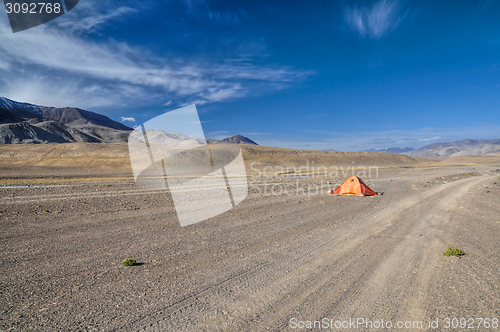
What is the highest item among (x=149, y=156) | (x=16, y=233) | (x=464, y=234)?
(x=149, y=156)

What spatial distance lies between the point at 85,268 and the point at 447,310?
24.7 ft

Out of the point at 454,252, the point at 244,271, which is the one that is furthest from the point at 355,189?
the point at 244,271

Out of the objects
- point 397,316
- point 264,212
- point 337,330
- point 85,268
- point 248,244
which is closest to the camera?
point 337,330

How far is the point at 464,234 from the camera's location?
853cm

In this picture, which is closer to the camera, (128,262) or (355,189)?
(128,262)

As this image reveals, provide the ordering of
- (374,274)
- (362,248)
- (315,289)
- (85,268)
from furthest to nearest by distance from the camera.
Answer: (362,248)
(85,268)
(374,274)
(315,289)

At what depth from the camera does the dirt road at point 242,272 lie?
4.12 m

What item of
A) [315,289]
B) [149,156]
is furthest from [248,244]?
[149,156]

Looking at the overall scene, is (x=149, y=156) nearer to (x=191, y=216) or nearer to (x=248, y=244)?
(x=191, y=216)

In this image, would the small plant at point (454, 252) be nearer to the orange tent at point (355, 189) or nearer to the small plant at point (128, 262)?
the small plant at point (128, 262)

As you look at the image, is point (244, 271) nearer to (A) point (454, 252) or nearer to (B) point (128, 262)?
(B) point (128, 262)

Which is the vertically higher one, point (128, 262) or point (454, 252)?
point (128, 262)

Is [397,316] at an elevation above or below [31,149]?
below

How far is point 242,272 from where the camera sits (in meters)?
5.77
